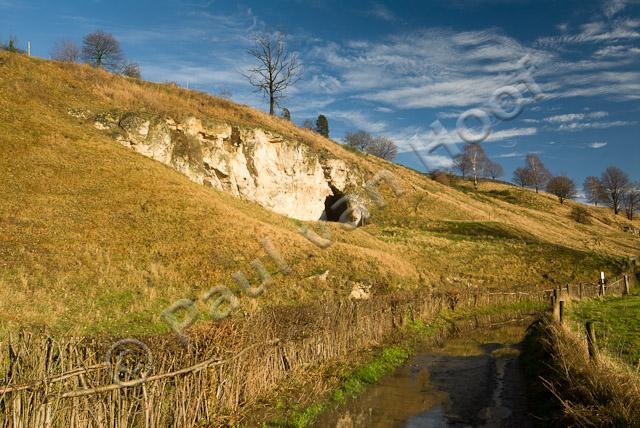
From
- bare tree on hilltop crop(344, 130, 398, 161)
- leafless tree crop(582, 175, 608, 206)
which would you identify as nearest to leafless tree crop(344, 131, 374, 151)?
bare tree on hilltop crop(344, 130, 398, 161)

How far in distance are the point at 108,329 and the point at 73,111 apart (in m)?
26.1

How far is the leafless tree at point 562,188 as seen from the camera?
10719cm

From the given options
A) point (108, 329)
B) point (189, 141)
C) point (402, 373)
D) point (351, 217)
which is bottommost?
point (402, 373)

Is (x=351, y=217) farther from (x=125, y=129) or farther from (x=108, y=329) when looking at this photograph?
(x=108, y=329)

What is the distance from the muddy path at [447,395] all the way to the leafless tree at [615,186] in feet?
380

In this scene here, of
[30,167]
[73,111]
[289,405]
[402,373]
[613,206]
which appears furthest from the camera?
[613,206]

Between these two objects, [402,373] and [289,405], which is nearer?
[289,405]

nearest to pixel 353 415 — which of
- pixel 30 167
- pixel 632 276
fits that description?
pixel 30 167

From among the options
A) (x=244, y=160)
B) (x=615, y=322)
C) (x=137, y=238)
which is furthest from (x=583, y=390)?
(x=244, y=160)

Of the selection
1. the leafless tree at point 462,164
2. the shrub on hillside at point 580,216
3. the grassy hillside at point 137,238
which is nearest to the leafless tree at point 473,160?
the leafless tree at point 462,164

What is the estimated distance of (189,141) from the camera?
1521 inches

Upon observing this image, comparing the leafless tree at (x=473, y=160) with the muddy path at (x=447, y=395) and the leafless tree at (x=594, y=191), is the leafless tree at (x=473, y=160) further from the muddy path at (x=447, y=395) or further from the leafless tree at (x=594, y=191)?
the muddy path at (x=447, y=395)

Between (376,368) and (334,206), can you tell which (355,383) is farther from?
(334,206)

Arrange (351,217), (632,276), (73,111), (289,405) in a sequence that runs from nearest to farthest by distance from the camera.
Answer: (289,405) < (73,111) < (632,276) < (351,217)
